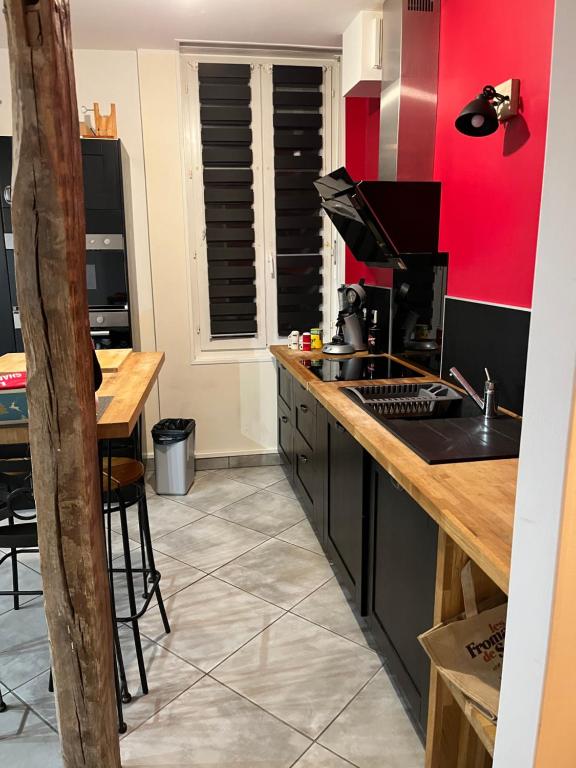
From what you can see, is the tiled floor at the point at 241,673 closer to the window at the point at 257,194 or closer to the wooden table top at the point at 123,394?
the wooden table top at the point at 123,394

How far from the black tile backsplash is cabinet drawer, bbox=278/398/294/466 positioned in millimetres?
1258

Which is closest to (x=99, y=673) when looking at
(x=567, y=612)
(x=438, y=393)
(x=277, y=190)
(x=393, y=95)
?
(x=567, y=612)

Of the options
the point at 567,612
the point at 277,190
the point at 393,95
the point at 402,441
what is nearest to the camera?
the point at 567,612

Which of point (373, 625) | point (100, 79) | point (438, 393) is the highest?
point (100, 79)

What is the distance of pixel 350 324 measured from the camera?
370 cm

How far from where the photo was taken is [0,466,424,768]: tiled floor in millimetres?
1828

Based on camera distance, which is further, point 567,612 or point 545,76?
point 545,76

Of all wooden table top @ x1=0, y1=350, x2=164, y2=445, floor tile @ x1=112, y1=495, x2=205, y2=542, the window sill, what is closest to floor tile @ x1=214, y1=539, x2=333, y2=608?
floor tile @ x1=112, y1=495, x2=205, y2=542

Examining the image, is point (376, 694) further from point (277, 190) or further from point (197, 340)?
point (277, 190)

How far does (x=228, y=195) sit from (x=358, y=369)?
5.54 ft

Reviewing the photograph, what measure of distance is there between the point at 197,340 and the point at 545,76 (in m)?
2.76

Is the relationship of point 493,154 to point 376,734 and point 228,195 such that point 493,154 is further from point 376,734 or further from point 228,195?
point 376,734

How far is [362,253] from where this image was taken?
11.1ft

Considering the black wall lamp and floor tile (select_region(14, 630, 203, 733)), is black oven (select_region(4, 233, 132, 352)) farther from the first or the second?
the black wall lamp
